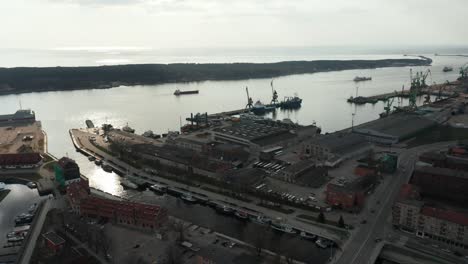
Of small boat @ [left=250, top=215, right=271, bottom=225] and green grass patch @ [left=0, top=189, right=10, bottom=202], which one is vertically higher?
green grass patch @ [left=0, top=189, right=10, bottom=202]

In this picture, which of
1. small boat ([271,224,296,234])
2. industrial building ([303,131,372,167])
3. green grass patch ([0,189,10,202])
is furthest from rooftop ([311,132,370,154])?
green grass patch ([0,189,10,202])

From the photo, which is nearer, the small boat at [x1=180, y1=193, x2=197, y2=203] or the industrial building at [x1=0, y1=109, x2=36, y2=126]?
the small boat at [x1=180, y1=193, x2=197, y2=203]

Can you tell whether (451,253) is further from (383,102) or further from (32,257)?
(383,102)

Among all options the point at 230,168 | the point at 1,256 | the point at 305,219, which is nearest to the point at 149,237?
the point at 1,256

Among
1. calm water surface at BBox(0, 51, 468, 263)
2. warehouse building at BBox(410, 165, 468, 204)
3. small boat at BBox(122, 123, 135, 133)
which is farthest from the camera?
small boat at BBox(122, 123, 135, 133)

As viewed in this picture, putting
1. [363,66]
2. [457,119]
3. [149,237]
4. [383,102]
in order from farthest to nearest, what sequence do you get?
[363,66] → [383,102] → [457,119] → [149,237]

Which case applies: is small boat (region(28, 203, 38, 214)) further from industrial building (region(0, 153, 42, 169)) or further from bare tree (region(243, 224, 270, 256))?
bare tree (region(243, 224, 270, 256))
